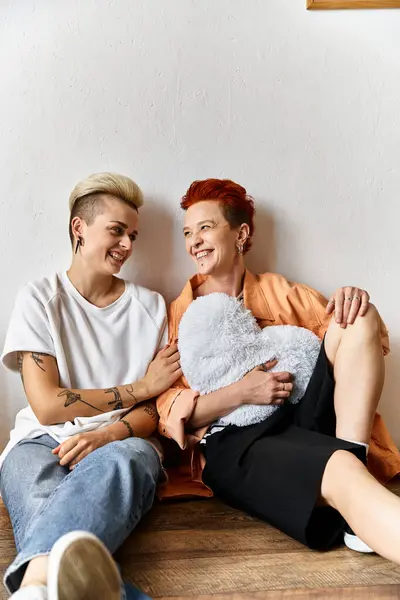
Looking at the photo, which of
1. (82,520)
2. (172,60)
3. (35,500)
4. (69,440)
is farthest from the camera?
(172,60)

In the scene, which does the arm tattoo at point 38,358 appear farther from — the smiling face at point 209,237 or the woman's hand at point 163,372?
the smiling face at point 209,237

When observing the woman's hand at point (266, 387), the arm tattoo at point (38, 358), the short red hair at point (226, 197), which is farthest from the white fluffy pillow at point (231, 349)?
the arm tattoo at point (38, 358)

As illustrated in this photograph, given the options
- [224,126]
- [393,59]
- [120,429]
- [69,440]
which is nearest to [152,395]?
[120,429]

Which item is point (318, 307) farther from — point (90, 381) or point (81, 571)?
point (81, 571)

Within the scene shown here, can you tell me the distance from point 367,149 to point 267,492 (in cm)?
109

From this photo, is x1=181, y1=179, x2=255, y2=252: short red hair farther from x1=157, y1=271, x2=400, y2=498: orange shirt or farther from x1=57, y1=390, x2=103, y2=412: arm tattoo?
x1=57, y1=390, x2=103, y2=412: arm tattoo

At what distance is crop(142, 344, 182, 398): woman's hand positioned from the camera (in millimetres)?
1728

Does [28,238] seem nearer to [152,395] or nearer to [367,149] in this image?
[152,395]

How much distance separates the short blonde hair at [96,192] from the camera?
5.81 ft

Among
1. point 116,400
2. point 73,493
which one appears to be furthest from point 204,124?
point 73,493

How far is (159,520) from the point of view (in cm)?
160

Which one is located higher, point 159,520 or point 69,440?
point 69,440

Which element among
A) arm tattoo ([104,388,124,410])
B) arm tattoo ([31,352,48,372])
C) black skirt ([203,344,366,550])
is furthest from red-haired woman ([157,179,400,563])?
arm tattoo ([31,352,48,372])

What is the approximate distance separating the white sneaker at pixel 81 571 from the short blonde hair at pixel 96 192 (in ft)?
3.09
